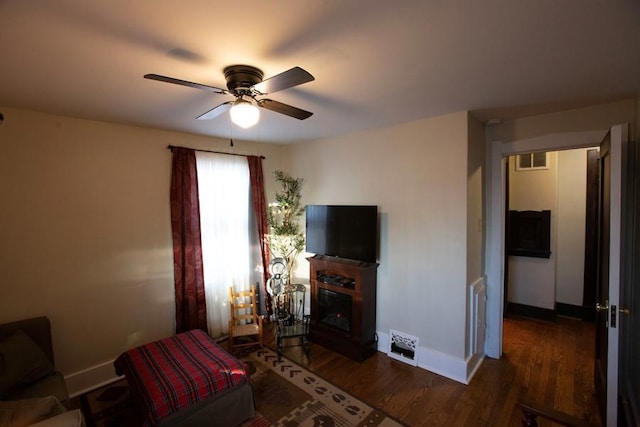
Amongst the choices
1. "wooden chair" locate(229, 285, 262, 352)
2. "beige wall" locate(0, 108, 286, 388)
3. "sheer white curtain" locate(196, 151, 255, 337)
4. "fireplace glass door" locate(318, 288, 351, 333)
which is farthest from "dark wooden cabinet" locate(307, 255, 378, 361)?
"beige wall" locate(0, 108, 286, 388)

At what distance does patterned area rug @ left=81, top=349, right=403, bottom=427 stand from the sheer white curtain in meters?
1.03

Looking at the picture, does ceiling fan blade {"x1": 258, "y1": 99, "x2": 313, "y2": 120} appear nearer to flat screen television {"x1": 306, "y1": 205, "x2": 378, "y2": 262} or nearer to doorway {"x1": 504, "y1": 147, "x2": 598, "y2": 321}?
flat screen television {"x1": 306, "y1": 205, "x2": 378, "y2": 262}

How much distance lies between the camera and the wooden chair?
132 inches

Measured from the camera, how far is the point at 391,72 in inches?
71.7

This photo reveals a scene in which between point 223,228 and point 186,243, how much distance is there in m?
0.48

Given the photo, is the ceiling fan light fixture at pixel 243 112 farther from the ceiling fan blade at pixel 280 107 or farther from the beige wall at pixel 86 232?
the beige wall at pixel 86 232

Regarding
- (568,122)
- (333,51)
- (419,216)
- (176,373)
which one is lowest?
(176,373)

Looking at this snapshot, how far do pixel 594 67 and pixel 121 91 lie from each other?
306cm

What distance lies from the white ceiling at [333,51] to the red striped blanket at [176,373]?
2045mm

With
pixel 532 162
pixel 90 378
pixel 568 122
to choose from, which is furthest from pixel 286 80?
pixel 532 162

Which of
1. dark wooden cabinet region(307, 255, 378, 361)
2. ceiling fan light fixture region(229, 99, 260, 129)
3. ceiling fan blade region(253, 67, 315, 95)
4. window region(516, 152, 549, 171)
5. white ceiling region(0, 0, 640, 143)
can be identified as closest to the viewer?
white ceiling region(0, 0, 640, 143)

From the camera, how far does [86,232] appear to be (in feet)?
9.09

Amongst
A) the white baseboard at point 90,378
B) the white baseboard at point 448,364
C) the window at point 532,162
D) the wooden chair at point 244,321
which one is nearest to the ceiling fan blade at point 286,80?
the wooden chair at point 244,321

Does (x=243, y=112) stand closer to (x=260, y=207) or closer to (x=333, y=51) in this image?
(x=333, y=51)
